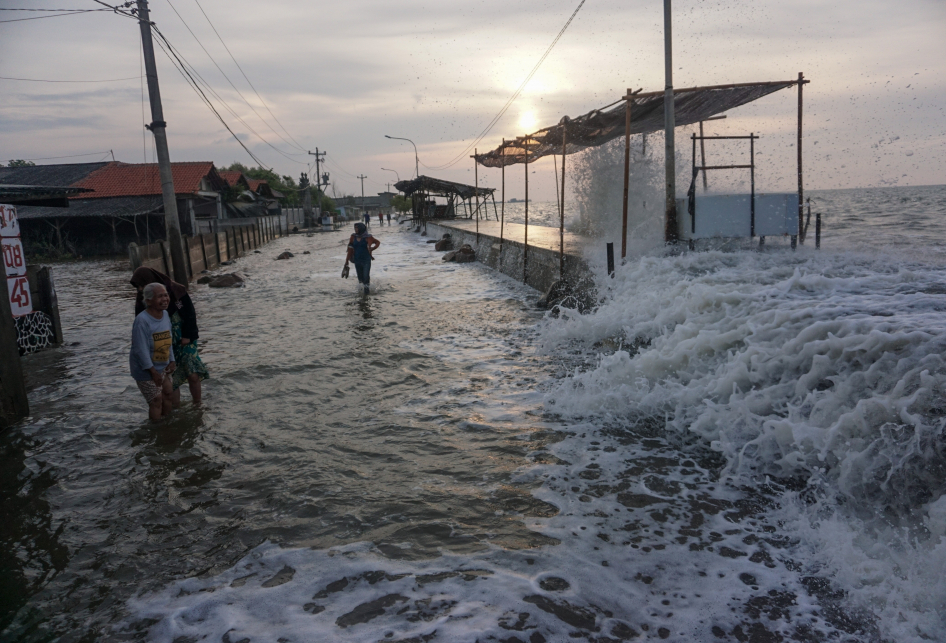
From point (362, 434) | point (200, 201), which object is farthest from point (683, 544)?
point (200, 201)

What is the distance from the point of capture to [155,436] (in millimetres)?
5336

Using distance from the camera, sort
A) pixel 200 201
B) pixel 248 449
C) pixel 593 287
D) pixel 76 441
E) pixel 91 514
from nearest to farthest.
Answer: pixel 91 514
pixel 248 449
pixel 76 441
pixel 593 287
pixel 200 201

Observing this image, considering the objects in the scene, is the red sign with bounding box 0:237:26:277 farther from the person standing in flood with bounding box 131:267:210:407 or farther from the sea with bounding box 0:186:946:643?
the person standing in flood with bounding box 131:267:210:407

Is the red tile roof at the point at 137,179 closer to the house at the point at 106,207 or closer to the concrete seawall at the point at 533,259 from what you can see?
the house at the point at 106,207

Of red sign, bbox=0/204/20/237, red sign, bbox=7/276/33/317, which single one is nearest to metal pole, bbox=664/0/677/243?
red sign, bbox=0/204/20/237

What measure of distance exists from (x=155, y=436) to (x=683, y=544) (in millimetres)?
4741

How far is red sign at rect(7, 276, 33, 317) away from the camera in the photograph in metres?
7.41

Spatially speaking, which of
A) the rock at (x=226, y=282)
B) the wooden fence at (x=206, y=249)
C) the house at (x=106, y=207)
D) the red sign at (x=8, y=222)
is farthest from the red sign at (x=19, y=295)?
the house at (x=106, y=207)

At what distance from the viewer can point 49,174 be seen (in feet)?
98.9

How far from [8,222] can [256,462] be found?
18.0ft

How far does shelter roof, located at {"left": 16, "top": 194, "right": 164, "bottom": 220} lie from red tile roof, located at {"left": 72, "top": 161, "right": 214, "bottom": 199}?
0.63 metres

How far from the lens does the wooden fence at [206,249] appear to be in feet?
46.7

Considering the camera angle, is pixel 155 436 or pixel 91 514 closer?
pixel 91 514

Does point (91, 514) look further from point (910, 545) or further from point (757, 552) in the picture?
point (910, 545)
